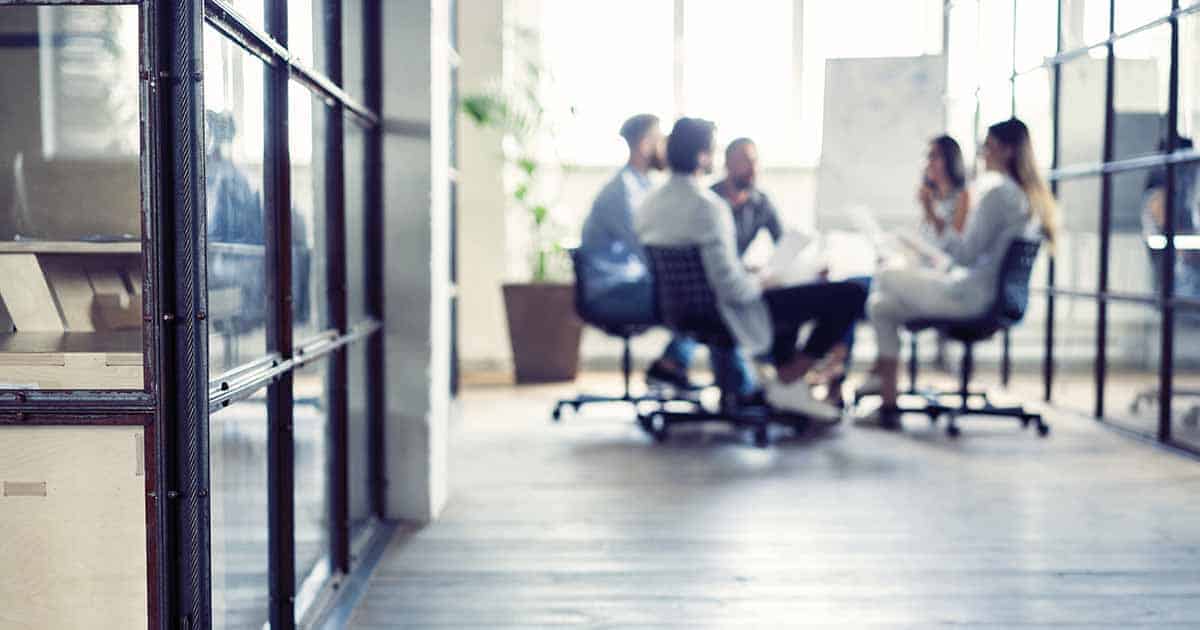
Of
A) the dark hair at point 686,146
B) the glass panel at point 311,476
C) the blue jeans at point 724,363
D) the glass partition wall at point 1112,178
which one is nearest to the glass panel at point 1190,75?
the glass partition wall at point 1112,178

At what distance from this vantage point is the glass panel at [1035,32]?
5535 millimetres

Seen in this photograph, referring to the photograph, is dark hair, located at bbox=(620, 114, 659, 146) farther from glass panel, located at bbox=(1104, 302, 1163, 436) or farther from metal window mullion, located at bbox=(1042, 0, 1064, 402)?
glass panel, located at bbox=(1104, 302, 1163, 436)

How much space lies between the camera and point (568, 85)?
7309mm

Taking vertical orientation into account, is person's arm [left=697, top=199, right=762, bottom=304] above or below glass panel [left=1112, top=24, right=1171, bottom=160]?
below

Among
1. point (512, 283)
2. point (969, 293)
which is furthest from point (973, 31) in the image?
point (512, 283)

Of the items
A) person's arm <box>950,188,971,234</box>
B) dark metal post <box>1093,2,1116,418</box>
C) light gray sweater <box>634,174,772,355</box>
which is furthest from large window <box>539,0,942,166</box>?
light gray sweater <box>634,174,772,355</box>

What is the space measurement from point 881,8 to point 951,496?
8.89ft

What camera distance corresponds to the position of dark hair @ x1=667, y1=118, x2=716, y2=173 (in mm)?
4617

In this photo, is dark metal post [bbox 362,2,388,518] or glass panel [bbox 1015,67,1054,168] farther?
glass panel [bbox 1015,67,1054,168]

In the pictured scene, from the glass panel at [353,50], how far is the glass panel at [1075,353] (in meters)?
3.40

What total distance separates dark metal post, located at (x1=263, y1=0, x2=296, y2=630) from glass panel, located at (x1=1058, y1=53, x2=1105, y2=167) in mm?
3929

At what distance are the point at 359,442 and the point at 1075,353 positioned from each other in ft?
11.7

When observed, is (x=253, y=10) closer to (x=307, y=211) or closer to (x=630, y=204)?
(x=307, y=211)

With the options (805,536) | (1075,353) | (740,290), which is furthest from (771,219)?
(805,536)
